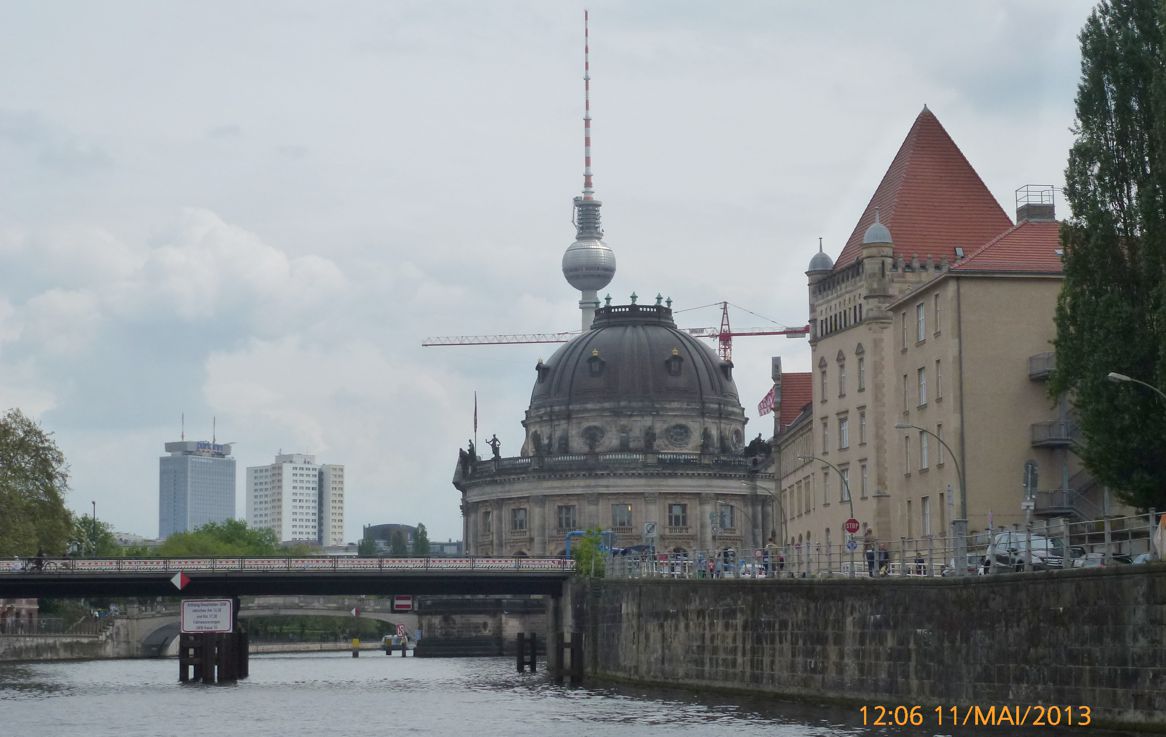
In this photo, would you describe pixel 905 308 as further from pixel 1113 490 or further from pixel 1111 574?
pixel 1111 574

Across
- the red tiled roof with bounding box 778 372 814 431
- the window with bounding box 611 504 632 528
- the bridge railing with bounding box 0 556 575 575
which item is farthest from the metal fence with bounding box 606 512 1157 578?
the window with bounding box 611 504 632 528

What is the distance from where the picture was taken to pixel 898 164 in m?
102

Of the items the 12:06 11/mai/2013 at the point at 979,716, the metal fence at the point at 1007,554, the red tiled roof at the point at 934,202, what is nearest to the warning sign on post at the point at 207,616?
the metal fence at the point at 1007,554

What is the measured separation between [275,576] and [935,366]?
3680cm

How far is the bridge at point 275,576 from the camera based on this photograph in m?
105

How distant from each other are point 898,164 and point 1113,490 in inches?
1674

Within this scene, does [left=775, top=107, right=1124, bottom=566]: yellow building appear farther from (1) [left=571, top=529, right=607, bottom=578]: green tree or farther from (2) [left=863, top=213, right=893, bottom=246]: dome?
(1) [left=571, top=529, right=607, bottom=578]: green tree

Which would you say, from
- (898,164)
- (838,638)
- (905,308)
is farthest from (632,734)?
(898,164)

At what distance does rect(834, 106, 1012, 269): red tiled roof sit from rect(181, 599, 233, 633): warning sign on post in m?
32.5

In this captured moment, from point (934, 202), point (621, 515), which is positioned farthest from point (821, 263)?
point (621, 515)

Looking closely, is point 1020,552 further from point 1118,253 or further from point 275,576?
point 275,576

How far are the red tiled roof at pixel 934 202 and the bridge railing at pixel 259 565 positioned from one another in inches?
936

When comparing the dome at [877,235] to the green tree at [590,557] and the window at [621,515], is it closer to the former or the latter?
the green tree at [590,557]

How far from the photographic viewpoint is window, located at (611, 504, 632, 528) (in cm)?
19762
